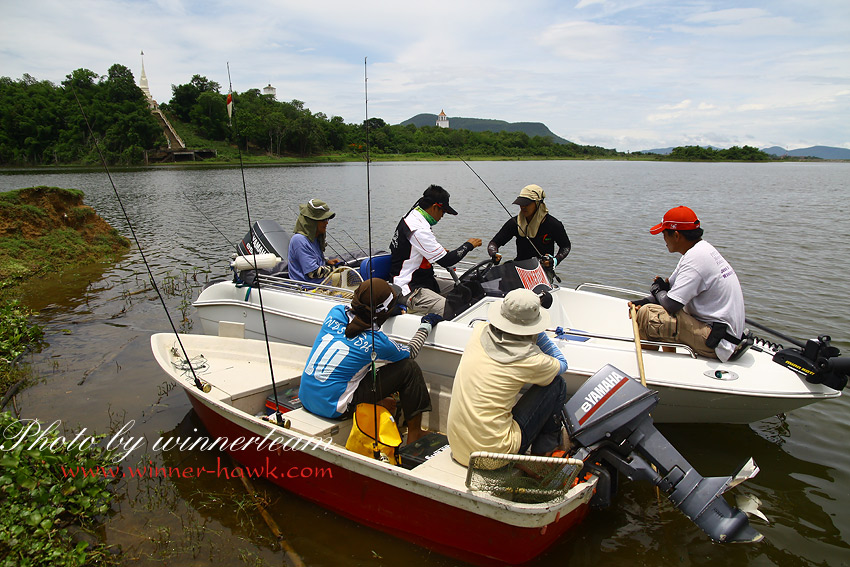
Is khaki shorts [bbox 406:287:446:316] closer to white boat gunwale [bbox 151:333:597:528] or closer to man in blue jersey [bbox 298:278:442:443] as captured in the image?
man in blue jersey [bbox 298:278:442:443]

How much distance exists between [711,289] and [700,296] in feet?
0.43

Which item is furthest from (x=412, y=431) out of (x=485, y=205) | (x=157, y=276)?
(x=485, y=205)

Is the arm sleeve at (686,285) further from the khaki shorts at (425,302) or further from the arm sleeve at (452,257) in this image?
the khaki shorts at (425,302)

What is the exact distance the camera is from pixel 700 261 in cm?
456

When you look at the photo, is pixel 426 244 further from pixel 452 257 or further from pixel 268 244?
pixel 268 244

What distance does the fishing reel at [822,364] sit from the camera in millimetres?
4230

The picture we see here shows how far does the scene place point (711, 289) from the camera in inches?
183

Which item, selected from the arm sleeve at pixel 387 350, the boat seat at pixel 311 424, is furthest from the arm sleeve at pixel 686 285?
the boat seat at pixel 311 424

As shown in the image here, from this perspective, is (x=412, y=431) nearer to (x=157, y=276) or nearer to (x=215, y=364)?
(x=215, y=364)

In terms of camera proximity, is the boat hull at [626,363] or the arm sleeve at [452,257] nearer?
the boat hull at [626,363]

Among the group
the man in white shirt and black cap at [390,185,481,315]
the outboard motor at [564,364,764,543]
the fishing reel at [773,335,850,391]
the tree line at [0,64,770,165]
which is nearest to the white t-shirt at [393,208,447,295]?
the man in white shirt and black cap at [390,185,481,315]

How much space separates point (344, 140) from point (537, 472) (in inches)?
3305

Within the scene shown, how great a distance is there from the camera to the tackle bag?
394 cm

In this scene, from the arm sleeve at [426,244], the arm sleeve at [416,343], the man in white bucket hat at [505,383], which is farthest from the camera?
the arm sleeve at [426,244]
